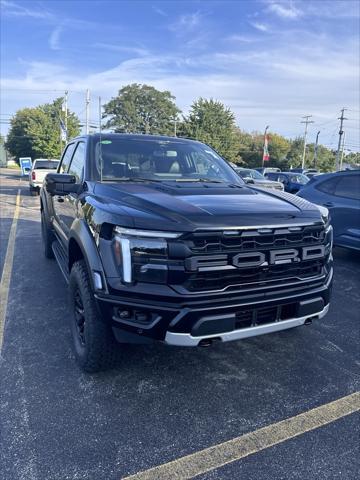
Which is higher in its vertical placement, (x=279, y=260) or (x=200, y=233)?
(x=200, y=233)

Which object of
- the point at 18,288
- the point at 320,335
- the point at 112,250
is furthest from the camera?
the point at 18,288

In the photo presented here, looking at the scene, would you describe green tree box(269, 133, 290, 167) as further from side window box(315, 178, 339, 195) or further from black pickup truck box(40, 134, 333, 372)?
black pickup truck box(40, 134, 333, 372)

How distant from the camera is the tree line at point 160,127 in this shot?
5366 centimetres

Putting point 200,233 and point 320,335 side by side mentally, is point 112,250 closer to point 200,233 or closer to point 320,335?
point 200,233

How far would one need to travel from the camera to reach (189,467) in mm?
2109

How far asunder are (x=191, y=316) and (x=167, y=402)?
77cm

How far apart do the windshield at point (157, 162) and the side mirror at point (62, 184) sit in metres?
0.27

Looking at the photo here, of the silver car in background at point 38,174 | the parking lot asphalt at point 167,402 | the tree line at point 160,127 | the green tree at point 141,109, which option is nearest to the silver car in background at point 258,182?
the parking lot asphalt at point 167,402

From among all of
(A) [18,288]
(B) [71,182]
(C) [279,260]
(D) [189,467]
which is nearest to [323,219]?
(C) [279,260]

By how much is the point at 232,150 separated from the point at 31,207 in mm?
52101

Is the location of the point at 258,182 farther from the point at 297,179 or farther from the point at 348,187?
the point at 297,179

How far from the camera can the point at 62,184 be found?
3.40 metres

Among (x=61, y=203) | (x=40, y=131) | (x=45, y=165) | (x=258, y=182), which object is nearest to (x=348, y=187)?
(x=258, y=182)

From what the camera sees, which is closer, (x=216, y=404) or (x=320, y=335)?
(x=216, y=404)
